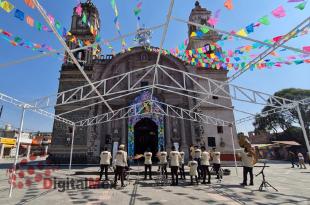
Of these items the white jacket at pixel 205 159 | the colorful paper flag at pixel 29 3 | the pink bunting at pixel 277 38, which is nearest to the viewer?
the colorful paper flag at pixel 29 3

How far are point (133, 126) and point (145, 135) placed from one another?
2.06m

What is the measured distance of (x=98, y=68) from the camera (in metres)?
22.8

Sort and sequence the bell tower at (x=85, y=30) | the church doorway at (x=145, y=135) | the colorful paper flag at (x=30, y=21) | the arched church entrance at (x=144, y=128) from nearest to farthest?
1. the colorful paper flag at (x=30, y=21)
2. the arched church entrance at (x=144, y=128)
3. the church doorway at (x=145, y=135)
4. the bell tower at (x=85, y=30)

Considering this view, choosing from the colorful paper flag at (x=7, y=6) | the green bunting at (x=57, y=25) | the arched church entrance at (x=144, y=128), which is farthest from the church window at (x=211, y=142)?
the colorful paper flag at (x=7, y=6)

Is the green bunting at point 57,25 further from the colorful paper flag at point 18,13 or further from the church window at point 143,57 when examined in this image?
the church window at point 143,57

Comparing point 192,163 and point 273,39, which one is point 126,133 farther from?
point 273,39

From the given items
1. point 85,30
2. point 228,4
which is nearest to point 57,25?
point 228,4

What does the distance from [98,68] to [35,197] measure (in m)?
18.0

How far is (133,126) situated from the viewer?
826 inches

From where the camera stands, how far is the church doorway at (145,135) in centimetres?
2155

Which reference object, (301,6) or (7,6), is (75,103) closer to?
(7,6)

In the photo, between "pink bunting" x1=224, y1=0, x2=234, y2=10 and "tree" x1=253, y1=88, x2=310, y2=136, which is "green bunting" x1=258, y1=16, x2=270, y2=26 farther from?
"tree" x1=253, y1=88, x2=310, y2=136

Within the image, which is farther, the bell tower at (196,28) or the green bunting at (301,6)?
the bell tower at (196,28)

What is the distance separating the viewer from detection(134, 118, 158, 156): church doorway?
21.5 m
